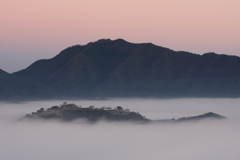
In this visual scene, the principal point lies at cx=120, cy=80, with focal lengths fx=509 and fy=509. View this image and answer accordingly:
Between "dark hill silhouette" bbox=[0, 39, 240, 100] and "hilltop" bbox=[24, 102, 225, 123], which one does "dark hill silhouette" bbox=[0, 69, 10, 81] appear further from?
"hilltop" bbox=[24, 102, 225, 123]

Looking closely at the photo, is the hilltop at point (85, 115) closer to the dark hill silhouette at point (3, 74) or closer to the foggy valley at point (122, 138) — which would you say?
the foggy valley at point (122, 138)

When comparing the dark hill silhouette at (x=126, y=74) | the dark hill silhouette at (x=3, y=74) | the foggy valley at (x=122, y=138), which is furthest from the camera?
the dark hill silhouette at (x=3, y=74)

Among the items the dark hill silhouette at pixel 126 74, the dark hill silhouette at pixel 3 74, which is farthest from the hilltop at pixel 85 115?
the dark hill silhouette at pixel 3 74

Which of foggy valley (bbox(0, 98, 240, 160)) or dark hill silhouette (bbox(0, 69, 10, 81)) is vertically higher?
dark hill silhouette (bbox(0, 69, 10, 81))

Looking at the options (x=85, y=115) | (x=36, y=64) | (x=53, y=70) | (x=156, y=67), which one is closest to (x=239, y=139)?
(x=85, y=115)

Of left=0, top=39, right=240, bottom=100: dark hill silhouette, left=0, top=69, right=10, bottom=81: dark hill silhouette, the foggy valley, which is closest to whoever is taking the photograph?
the foggy valley

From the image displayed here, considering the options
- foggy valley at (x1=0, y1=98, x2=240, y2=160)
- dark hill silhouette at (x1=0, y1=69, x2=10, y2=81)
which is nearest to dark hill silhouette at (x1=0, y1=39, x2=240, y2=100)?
dark hill silhouette at (x1=0, y1=69, x2=10, y2=81)

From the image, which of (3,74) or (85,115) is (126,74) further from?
(85,115)

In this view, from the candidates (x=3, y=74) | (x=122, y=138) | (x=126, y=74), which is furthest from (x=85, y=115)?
(x=3, y=74)

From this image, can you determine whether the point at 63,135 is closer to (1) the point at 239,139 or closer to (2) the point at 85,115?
(2) the point at 85,115
